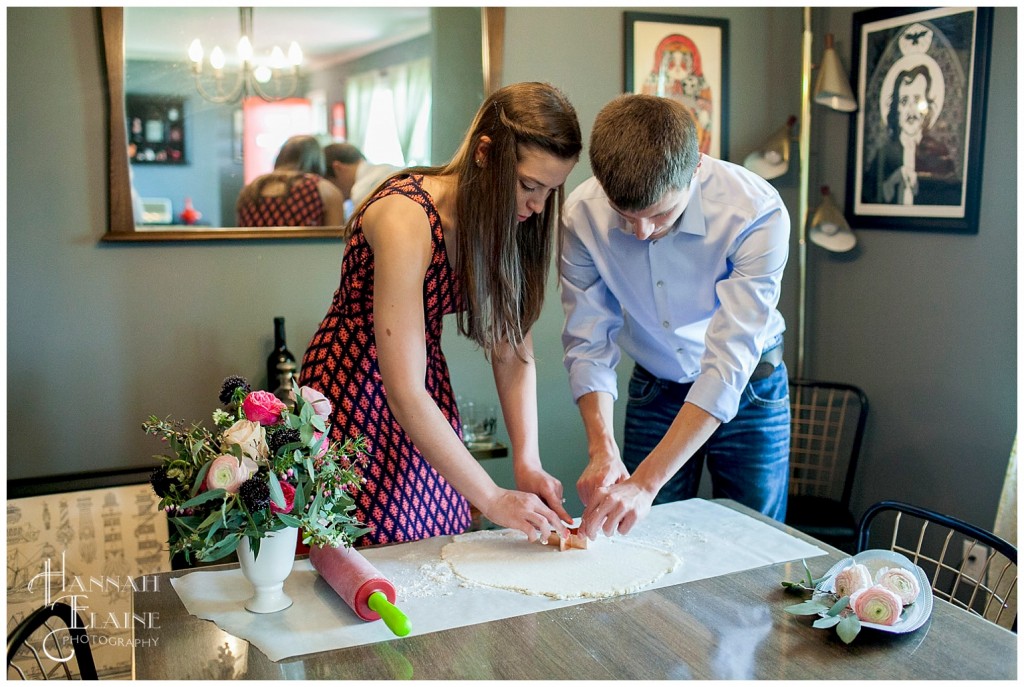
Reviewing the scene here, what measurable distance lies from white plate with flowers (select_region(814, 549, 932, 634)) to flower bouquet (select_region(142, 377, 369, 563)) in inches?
31.0

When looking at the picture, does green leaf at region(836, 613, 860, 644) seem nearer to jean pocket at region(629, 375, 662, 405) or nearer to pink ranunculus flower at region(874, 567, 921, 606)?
pink ranunculus flower at region(874, 567, 921, 606)

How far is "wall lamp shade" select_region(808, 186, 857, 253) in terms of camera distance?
3236 mm

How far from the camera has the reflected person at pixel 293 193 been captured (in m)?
2.88

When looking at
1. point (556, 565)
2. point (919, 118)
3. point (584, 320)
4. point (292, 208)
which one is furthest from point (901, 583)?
point (292, 208)

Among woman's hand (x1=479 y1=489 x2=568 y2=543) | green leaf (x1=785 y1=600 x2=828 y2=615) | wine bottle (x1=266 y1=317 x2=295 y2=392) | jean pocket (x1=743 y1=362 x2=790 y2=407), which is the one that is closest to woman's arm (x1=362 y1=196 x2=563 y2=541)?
woman's hand (x1=479 y1=489 x2=568 y2=543)

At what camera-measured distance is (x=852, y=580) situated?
1.49m

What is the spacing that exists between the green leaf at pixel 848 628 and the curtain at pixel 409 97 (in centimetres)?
210

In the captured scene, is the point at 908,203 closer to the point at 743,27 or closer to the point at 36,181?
the point at 743,27

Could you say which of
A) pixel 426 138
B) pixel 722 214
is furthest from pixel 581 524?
pixel 426 138

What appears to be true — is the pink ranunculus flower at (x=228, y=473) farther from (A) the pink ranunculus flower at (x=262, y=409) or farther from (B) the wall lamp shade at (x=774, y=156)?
(B) the wall lamp shade at (x=774, y=156)

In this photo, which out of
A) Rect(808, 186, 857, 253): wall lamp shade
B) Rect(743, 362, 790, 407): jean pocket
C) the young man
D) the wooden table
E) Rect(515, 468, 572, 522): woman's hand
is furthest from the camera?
Rect(808, 186, 857, 253): wall lamp shade

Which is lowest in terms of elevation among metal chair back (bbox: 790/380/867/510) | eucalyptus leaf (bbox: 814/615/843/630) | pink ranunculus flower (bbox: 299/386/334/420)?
metal chair back (bbox: 790/380/867/510)

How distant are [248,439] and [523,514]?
1.90 ft

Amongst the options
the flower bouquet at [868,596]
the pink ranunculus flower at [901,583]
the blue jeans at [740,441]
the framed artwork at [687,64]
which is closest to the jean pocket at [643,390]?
the blue jeans at [740,441]
